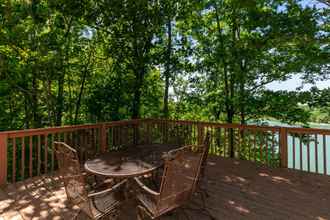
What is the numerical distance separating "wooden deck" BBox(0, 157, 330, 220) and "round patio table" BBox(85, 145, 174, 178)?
0.60 metres

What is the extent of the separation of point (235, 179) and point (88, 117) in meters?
5.97

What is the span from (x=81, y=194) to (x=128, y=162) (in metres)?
0.70

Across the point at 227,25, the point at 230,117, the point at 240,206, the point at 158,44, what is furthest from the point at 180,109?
the point at 240,206

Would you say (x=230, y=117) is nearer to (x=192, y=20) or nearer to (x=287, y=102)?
(x=287, y=102)

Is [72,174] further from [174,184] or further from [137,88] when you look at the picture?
[137,88]

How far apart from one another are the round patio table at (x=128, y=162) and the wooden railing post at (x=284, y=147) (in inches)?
98.0

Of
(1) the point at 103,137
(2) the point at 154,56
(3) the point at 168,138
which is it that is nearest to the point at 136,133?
(3) the point at 168,138

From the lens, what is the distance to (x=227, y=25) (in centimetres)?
668

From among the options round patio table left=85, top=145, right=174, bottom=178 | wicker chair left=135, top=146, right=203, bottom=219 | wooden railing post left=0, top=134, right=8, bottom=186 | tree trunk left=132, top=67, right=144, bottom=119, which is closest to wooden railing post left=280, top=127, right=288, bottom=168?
round patio table left=85, top=145, right=174, bottom=178

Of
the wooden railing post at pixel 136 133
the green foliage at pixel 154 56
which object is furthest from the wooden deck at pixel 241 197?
the green foliage at pixel 154 56

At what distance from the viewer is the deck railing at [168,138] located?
3521mm

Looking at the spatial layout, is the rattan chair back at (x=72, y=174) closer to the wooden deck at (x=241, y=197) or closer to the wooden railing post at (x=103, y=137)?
the wooden deck at (x=241, y=197)

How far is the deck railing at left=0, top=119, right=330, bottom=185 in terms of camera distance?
352 centimetres

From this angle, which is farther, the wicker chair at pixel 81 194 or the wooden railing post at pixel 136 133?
the wooden railing post at pixel 136 133
